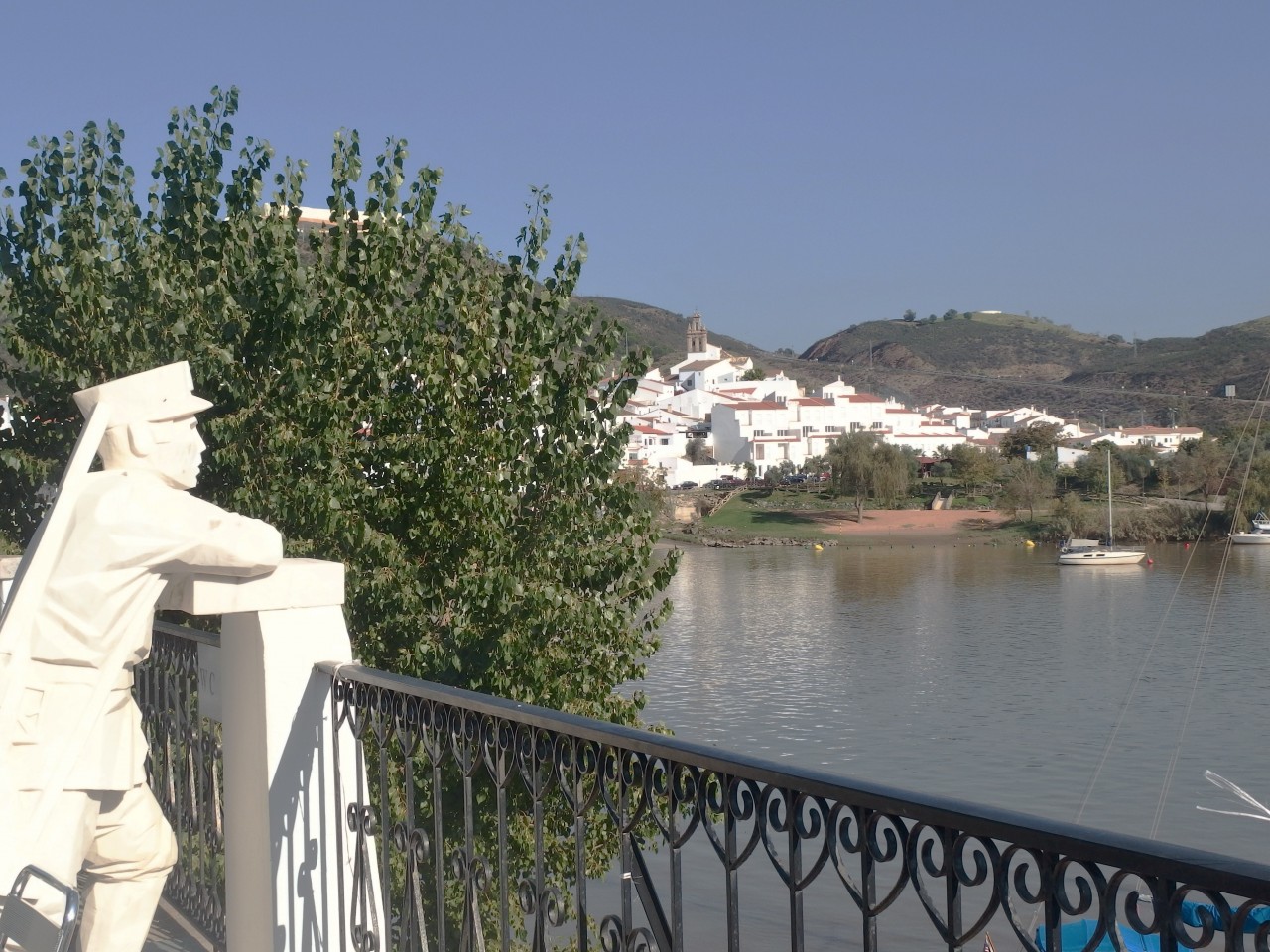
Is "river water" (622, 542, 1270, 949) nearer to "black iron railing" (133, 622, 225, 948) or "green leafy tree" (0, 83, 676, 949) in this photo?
"green leafy tree" (0, 83, 676, 949)

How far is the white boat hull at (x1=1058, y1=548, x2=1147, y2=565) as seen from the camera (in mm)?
51531

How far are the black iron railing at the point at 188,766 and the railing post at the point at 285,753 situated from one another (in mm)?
442

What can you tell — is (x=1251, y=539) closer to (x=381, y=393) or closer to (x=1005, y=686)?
(x=1005, y=686)

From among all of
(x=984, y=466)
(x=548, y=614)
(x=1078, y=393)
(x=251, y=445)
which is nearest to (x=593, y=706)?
(x=548, y=614)

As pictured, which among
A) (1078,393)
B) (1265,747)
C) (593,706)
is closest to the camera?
(593,706)

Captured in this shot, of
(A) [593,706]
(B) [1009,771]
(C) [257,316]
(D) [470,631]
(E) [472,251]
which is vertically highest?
(E) [472,251]

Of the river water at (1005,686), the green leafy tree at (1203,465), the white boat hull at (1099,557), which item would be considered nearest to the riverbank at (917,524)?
the green leafy tree at (1203,465)

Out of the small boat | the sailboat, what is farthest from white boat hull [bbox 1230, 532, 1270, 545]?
the sailboat

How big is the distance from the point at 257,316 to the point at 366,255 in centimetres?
92

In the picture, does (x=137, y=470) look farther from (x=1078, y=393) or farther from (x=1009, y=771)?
(x=1078, y=393)

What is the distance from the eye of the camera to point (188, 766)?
167 inches

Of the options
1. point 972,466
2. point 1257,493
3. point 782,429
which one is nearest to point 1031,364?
point 782,429

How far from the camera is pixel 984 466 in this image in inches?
2970

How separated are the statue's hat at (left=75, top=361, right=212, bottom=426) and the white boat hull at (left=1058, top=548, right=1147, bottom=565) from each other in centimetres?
5187
